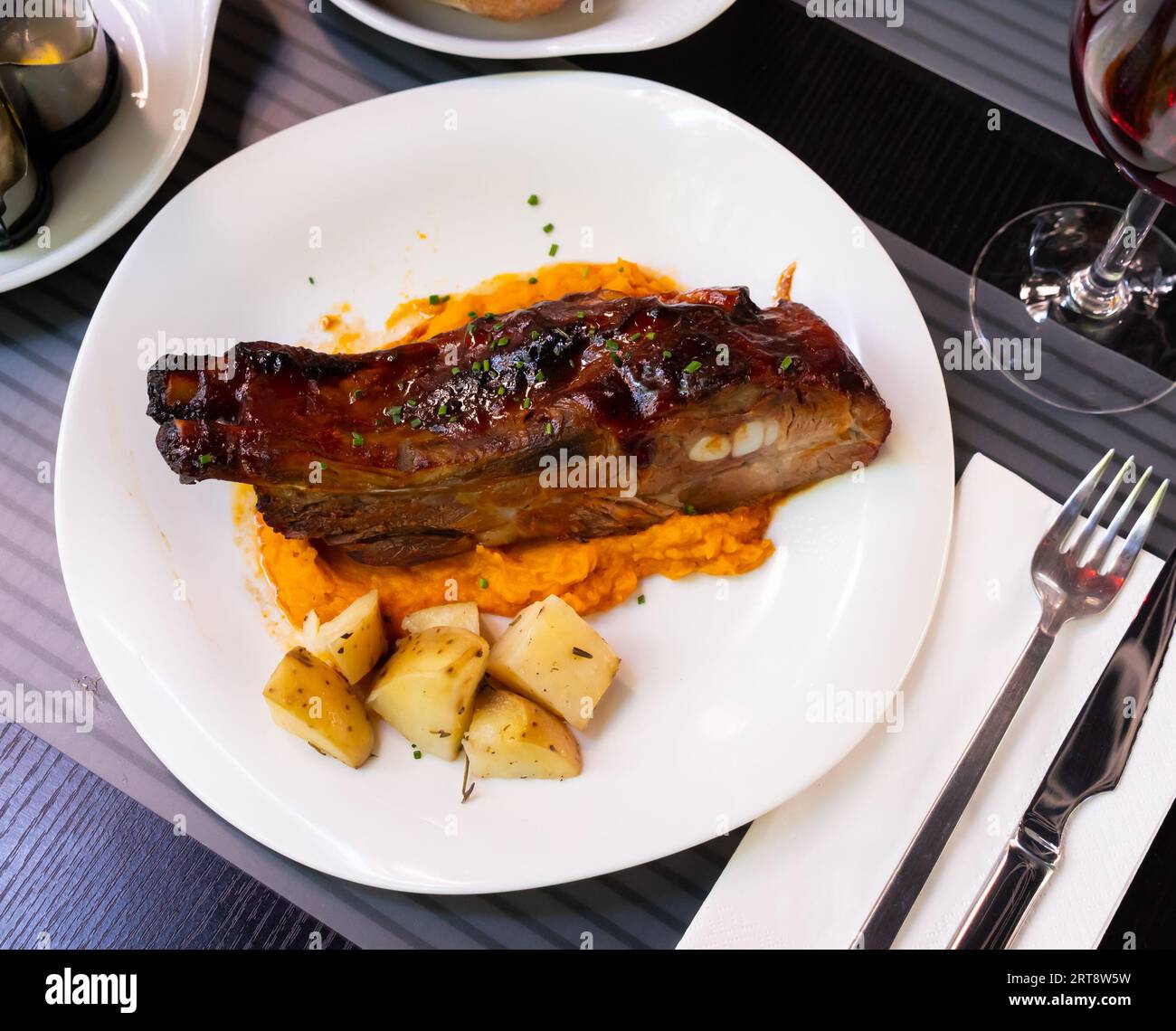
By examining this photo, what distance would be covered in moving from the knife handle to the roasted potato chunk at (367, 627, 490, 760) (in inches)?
58.4

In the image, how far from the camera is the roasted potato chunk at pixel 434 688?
2.86 metres

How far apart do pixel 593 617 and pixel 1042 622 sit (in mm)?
1314

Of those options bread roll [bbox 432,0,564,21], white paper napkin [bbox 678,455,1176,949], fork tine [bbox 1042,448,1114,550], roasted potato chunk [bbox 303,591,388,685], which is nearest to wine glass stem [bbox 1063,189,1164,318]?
fork tine [bbox 1042,448,1114,550]

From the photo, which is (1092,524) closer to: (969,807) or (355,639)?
(969,807)

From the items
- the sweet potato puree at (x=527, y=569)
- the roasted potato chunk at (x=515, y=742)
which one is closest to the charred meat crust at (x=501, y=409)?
the sweet potato puree at (x=527, y=569)

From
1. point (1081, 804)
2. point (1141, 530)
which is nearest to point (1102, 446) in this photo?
point (1141, 530)

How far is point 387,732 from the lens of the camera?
3.02m

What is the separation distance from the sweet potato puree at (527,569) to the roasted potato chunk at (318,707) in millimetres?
246

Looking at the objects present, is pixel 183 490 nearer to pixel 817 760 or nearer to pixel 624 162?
pixel 624 162

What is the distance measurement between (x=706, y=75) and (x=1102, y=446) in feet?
6.02

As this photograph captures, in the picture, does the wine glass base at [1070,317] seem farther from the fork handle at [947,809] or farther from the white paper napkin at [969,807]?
the fork handle at [947,809]

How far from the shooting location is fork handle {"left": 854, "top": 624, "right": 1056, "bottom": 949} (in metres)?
2.93

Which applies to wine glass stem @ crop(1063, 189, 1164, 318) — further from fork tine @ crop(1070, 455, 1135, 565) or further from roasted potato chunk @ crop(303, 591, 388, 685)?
roasted potato chunk @ crop(303, 591, 388, 685)

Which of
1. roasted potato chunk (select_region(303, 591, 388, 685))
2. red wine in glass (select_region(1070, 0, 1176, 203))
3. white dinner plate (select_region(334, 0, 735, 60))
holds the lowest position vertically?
roasted potato chunk (select_region(303, 591, 388, 685))
